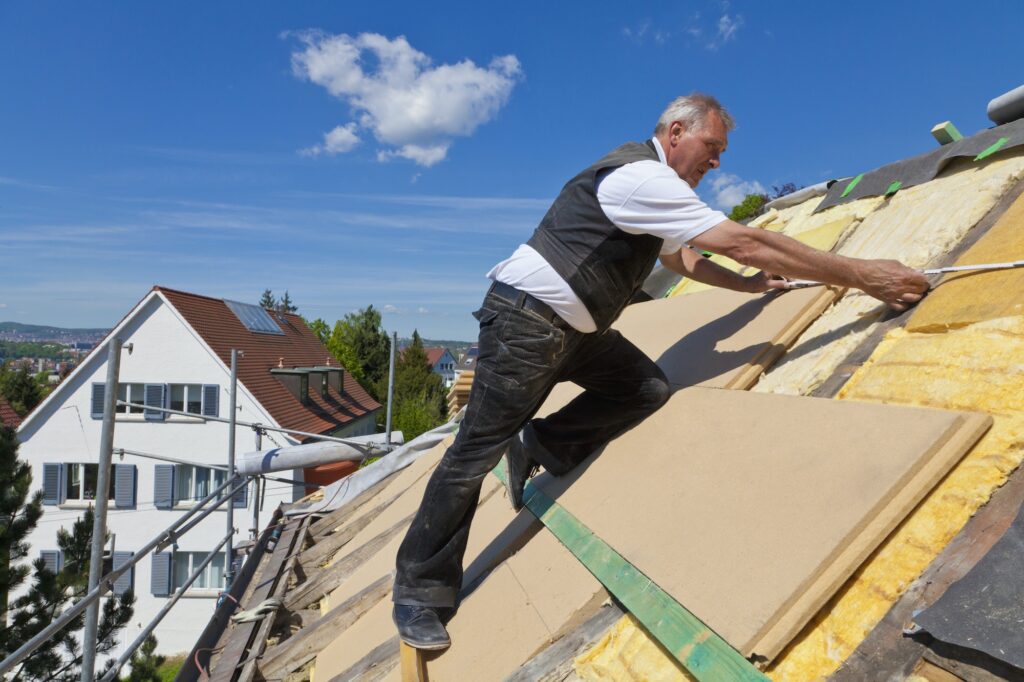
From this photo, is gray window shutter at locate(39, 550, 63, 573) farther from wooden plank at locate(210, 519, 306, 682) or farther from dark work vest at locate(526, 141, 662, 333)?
dark work vest at locate(526, 141, 662, 333)

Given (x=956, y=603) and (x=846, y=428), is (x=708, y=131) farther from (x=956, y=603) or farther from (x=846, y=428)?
(x=956, y=603)

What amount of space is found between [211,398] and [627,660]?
2031 centimetres

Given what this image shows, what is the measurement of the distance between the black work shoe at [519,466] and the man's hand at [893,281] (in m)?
1.28

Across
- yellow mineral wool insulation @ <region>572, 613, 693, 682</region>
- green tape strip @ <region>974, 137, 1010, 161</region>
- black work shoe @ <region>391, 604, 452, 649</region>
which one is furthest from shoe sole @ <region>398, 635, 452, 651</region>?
green tape strip @ <region>974, 137, 1010, 161</region>

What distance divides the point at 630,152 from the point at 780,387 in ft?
2.95

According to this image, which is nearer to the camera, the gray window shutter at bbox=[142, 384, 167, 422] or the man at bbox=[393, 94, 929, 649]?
the man at bbox=[393, 94, 929, 649]

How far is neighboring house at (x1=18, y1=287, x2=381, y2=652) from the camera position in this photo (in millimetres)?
18750

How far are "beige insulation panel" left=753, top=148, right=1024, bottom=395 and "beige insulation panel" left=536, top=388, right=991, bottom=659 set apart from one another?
0.33 metres

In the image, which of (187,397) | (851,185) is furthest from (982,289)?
(187,397)

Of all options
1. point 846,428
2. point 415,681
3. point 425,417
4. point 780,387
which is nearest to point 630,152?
point 780,387

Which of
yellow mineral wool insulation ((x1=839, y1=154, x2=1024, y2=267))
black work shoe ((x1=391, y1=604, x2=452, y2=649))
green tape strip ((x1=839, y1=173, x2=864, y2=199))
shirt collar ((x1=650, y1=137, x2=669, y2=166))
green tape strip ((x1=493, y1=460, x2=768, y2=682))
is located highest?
green tape strip ((x1=839, y1=173, x2=864, y2=199))

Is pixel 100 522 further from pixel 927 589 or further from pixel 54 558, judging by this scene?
pixel 54 558

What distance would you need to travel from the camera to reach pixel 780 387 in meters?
2.25

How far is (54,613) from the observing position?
7160 mm
